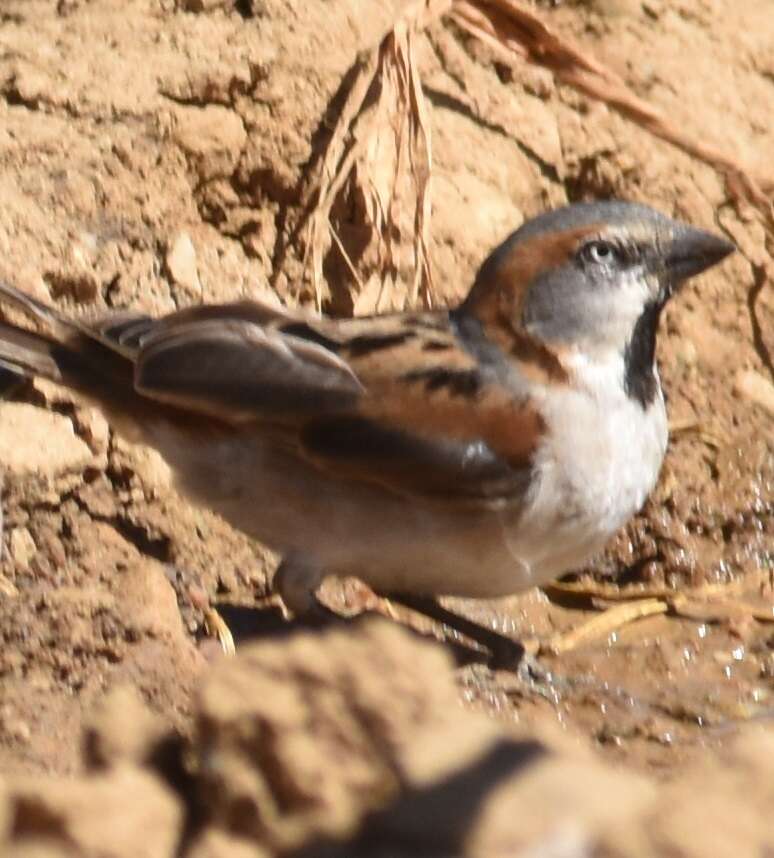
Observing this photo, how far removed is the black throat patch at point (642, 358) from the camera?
498 centimetres

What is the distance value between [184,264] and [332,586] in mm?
1083

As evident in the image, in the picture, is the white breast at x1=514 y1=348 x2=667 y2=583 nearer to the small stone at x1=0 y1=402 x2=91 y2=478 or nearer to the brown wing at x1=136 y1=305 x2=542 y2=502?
the brown wing at x1=136 y1=305 x2=542 y2=502

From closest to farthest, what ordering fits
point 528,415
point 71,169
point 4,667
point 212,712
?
point 212,712
point 4,667
point 528,415
point 71,169

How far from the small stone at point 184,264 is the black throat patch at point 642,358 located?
4.80 ft

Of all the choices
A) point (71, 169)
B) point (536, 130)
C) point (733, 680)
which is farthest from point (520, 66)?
point (733, 680)

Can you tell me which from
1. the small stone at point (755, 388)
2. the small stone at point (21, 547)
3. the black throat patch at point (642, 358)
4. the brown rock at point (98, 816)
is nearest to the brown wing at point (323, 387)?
the black throat patch at point (642, 358)

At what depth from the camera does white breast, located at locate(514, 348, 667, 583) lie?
15.7 ft

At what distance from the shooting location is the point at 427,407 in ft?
15.9

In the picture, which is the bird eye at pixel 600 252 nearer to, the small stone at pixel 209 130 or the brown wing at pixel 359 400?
the brown wing at pixel 359 400

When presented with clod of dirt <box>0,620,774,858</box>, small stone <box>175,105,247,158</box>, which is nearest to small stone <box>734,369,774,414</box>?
small stone <box>175,105,247,158</box>

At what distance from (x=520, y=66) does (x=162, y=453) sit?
2480mm

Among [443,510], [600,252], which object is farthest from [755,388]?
[443,510]

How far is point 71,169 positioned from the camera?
548cm

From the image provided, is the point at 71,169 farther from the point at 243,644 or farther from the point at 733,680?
the point at 733,680
